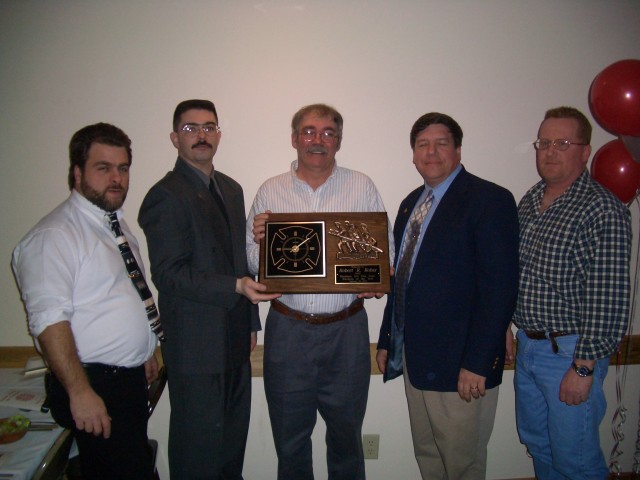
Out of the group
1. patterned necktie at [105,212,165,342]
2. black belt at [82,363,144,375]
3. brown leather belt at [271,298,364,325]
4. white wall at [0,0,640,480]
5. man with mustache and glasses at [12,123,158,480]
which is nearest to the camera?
man with mustache and glasses at [12,123,158,480]

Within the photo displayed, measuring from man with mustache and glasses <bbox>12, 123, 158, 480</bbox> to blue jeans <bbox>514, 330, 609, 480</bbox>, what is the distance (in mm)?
1989

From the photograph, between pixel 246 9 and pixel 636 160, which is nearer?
pixel 636 160

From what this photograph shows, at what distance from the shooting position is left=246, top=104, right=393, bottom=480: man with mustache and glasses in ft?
6.44

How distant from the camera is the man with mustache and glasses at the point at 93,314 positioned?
4.77 feet

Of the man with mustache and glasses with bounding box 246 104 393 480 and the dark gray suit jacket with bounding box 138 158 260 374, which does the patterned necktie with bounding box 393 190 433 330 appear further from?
the dark gray suit jacket with bounding box 138 158 260 374

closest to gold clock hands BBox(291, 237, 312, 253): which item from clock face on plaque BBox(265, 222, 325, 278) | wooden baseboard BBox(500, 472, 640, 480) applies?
clock face on plaque BBox(265, 222, 325, 278)

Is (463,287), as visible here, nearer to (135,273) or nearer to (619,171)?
(619,171)

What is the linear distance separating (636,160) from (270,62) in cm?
223

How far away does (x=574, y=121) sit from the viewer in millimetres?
1812

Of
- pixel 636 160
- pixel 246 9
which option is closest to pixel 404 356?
pixel 636 160

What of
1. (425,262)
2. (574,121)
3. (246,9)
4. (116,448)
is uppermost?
(246,9)

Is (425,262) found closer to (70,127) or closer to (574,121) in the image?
(574,121)

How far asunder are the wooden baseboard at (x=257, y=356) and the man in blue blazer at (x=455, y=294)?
61 centimetres

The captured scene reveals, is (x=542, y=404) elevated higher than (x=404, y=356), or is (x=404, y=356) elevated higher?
(x=404, y=356)
